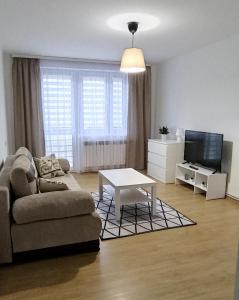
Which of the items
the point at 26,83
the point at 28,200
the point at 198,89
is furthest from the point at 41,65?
the point at 28,200

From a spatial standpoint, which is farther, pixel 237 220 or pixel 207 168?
pixel 207 168

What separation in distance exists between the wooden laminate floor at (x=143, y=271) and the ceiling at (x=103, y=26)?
255 cm

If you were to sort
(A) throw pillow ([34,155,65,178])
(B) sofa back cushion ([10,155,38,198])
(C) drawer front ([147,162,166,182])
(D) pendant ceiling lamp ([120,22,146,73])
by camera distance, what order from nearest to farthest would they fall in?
(B) sofa back cushion ([10,155,38,198]) < (D) pendant ceiling lamp ([120,22,146,73]) < (A) throw pillow ([34,155,65,178]) < (C) drawer front ([147,162,166,182])

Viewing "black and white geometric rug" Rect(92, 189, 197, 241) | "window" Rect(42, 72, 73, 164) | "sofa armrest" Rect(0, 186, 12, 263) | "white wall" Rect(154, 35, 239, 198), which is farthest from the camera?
"window" Rect(42, 72, 73, 164)

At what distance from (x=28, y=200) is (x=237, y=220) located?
268 cm

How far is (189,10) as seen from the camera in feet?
9.41

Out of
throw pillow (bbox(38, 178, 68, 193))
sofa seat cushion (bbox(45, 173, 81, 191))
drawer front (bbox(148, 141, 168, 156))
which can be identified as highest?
drawer front (bbox(148, 141, 168, 156))

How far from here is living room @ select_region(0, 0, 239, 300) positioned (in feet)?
7.66

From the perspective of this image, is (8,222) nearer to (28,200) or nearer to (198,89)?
(28,200)

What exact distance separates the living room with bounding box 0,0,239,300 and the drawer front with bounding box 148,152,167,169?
0.04 m

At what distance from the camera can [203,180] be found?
15.0 feet

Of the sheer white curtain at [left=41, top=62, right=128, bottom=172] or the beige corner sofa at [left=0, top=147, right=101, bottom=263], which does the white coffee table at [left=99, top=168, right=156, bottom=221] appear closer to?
the beige corner sofa at [left=0, top=147, right=101, bottom=263]

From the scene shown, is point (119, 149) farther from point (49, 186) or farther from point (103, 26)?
point (49, 186)

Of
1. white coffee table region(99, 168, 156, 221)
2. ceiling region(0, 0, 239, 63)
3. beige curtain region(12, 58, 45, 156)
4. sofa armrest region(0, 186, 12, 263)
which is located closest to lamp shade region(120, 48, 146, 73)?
ceiling region(0, 0, 239, 63)
